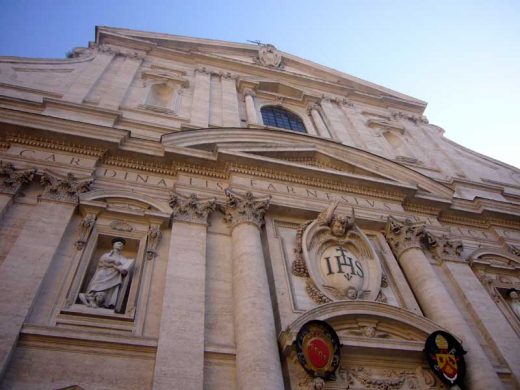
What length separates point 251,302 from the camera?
8.04 meters

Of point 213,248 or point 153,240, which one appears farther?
point 213,248

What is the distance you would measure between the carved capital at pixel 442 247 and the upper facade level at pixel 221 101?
2583 millimetres

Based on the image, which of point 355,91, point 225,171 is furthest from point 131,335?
point 355,91

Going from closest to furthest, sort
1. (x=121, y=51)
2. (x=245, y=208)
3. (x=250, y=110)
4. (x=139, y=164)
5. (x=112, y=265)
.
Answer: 1. (x=112, y=265)
2. (x=245, y=208)
3. (x=139, y=164)
4. (x=250, y=110)
5. (x=121, y=51)

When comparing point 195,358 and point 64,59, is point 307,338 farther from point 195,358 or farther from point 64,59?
point 64,59

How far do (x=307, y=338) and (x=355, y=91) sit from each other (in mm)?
15264

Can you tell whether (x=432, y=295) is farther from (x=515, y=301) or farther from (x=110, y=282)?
(x=110, y=282)

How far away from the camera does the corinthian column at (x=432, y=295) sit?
27.4ft

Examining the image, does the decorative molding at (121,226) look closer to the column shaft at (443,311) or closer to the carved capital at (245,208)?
the carved capital at (245,208)

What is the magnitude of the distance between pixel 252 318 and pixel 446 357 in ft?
12.6

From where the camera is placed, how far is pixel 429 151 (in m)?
17.6

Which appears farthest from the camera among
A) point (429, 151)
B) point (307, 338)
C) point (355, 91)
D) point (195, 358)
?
point (355, 91)

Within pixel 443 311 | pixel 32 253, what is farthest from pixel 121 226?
pixel 443 311

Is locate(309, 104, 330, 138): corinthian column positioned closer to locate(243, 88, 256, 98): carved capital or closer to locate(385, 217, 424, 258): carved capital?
locate(243, 88, 256, 98): carved capital
